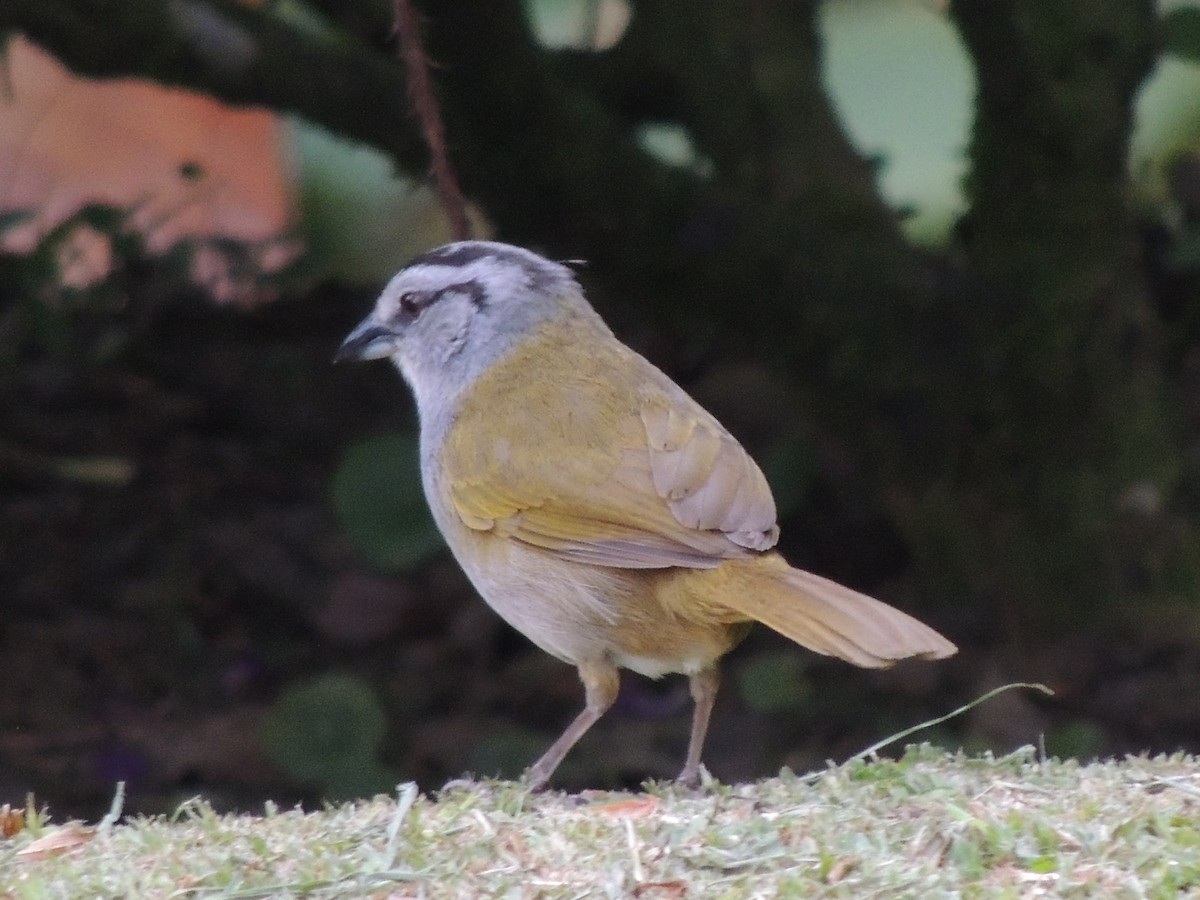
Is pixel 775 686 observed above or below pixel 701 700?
Answer: above

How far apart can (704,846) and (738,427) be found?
157 inches

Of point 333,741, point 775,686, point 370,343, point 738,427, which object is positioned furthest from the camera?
point 738,427

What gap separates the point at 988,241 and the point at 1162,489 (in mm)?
1036

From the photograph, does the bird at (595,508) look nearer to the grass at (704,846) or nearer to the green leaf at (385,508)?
the grass at (704,846)

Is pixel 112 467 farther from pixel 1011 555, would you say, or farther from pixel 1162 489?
pixel 1162 489

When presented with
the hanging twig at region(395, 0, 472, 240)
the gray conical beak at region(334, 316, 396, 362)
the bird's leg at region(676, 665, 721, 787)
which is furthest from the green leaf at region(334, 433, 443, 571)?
the bird's leg at region(676, 665, 721, 787)

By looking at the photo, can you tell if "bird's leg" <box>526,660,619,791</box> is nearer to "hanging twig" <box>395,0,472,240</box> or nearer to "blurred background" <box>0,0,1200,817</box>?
"hanging twig" <box>395,0,472,240</box>

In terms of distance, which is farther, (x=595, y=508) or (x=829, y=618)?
(x=595, y=508)

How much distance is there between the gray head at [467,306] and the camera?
482 centimetres

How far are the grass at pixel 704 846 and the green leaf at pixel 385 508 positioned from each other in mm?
2635

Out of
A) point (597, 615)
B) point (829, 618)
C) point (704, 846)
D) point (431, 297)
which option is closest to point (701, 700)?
point (597, 615)

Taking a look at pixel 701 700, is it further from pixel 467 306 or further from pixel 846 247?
pixel 846 247

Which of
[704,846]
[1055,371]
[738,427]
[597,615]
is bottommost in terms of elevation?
[704,846]

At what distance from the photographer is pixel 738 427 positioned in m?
7.07
